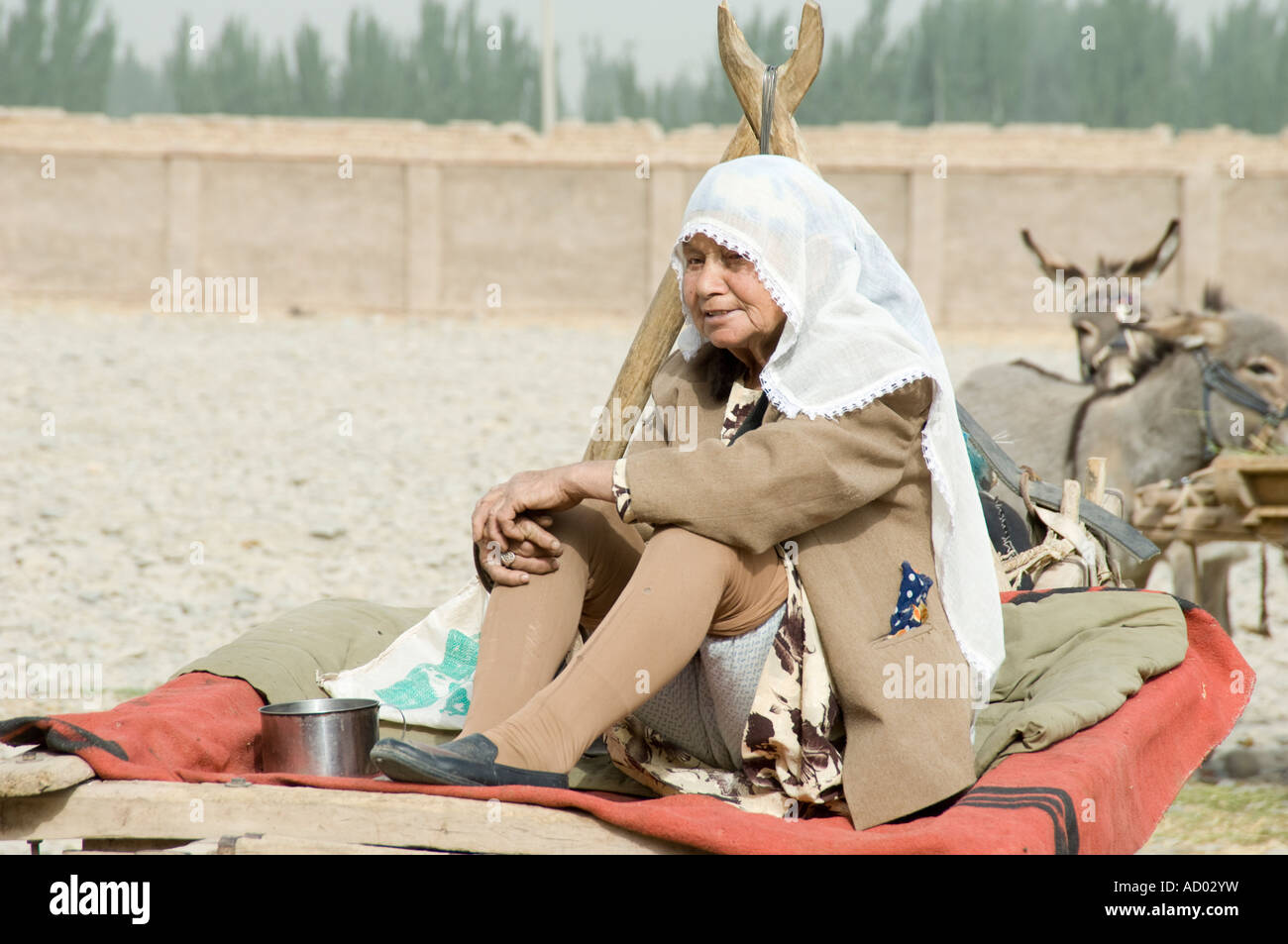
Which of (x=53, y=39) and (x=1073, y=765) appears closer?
(x=1073, y=765)

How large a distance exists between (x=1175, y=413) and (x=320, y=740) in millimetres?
5128

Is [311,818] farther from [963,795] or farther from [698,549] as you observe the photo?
[963,795]

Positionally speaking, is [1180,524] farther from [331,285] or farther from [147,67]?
[147,67]

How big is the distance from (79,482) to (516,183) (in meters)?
10.7

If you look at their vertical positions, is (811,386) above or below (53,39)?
below

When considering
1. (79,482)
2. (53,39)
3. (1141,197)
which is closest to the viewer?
(79,482)

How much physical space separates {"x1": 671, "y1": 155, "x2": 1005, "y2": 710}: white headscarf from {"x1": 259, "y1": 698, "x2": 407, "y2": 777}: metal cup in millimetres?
1237

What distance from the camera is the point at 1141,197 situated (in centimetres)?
1989

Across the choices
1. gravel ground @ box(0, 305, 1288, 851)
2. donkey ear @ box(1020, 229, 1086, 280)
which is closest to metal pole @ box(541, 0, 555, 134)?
gravel ground @ box(0, 305, 1288, 851)

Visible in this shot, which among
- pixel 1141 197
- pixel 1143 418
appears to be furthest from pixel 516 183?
pixel 1143 418

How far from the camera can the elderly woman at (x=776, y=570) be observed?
8.34 ft

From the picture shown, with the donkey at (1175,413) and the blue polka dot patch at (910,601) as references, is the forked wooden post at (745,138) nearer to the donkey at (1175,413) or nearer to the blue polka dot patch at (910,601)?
the blue polka dot patch at (910,601)

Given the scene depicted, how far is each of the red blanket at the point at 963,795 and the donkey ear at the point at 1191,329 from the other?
131 inches

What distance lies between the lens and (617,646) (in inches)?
99.0
